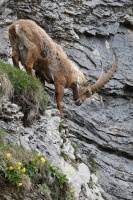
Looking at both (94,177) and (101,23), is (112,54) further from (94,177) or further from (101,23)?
(94,177)

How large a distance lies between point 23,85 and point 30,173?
9.62ft

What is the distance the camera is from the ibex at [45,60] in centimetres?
1198

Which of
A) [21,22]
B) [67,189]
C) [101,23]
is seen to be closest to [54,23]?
[101,23]

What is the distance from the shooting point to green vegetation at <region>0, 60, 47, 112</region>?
418 inches

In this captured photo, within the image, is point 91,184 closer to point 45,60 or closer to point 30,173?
point 45,60

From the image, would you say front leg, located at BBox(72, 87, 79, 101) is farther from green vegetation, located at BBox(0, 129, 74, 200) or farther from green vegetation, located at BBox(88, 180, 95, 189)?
green vegetation, located at BBox(0, 129, 74, 200)

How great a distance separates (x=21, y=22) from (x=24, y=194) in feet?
17.8

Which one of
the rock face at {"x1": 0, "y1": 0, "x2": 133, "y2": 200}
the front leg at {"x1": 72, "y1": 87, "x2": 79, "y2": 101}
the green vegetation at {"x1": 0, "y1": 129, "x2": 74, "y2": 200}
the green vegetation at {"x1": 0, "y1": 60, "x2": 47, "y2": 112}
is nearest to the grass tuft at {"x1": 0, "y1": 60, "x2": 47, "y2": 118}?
the green vegetation at {"x1": 0, "y1": 60, "x2": 47, "y2": 112}

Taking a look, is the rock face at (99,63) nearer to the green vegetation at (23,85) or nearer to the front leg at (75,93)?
the front leg at (75,93)

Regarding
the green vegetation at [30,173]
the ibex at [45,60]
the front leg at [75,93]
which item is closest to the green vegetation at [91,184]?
the ibex at [45,60]

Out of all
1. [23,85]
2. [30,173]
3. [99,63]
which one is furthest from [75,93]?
[30,173]

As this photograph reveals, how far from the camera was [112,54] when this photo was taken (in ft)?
56.4

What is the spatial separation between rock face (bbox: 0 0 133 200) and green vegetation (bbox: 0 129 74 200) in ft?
13.0

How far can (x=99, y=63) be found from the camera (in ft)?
54.3
